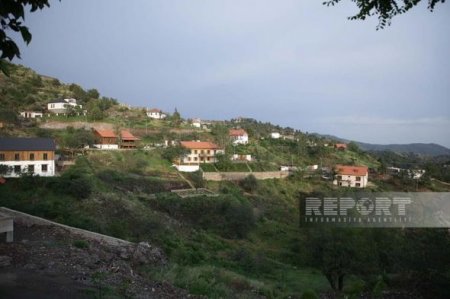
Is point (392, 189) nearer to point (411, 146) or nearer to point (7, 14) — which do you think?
point (7, 14)

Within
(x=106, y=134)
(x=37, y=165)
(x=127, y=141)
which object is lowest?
(x=37, y=165)

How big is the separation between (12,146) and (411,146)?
7069 inches

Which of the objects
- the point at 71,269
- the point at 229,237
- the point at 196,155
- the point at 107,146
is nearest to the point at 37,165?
the point at 107,146

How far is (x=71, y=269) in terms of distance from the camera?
6395 mm

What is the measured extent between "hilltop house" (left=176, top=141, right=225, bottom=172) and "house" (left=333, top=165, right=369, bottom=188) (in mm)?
14271

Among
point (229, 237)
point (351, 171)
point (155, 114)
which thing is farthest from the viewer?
point (155, 114)

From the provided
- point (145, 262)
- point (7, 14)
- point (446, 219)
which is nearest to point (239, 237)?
point (446, 219)

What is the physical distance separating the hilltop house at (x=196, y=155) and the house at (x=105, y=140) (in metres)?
7.02

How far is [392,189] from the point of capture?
42.8 metres

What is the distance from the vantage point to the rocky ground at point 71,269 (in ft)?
17.7

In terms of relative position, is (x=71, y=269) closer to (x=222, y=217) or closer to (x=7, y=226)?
(x=7, y=226)

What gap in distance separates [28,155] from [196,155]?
17208 mm

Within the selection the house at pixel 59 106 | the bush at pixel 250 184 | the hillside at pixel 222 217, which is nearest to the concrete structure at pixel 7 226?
the hillside at pixel 222 217

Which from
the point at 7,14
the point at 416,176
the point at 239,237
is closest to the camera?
the point at 7,14
